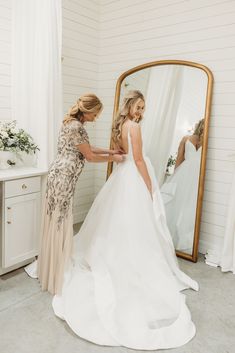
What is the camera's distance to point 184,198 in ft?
10.3

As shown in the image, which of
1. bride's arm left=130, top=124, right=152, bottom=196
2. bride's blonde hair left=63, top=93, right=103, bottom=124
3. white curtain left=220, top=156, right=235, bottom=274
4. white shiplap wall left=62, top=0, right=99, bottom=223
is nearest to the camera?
bride's blonde hair left=63, top=93, right=103, bottom=124

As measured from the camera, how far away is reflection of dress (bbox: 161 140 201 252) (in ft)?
10.1

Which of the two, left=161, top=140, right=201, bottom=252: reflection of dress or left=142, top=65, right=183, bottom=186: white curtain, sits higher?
left=142, top=65, right=183, bottom=186: white curtain

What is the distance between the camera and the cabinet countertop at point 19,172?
2.46 metres

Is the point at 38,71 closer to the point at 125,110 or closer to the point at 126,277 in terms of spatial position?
the point at 125,110

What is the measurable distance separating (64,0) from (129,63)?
97 cm

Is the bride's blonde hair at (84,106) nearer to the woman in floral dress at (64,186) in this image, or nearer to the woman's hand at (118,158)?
the woman in floral dress at (64,186)

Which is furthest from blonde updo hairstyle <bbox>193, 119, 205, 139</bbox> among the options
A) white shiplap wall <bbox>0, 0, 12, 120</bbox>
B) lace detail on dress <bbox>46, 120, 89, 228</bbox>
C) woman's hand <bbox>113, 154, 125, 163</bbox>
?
white shiplap wall <bbox>0, 0, 12, 120</bbox>

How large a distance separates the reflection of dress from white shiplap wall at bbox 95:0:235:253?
0.54ft

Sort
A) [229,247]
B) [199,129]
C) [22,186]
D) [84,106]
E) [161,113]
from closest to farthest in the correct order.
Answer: [84,106]
[22,186]
[229,247]
[199,129]
[161,113]

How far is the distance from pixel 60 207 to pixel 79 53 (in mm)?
2121

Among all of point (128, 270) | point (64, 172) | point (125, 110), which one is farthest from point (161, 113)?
point (128, 270)

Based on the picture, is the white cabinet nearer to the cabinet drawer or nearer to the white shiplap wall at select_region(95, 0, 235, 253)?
the cabinet drawer

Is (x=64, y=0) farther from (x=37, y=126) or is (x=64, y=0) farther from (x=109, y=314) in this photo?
(x=109, y=314)
